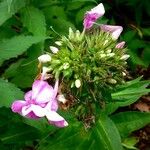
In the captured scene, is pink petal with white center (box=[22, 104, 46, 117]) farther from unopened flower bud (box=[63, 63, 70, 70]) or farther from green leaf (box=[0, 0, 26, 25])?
green leaf (box=[0, 0, 26, 25])

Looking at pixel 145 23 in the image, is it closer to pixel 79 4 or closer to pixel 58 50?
pixel 79 4

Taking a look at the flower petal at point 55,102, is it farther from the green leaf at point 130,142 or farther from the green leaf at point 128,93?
the green leaf at point 130,142

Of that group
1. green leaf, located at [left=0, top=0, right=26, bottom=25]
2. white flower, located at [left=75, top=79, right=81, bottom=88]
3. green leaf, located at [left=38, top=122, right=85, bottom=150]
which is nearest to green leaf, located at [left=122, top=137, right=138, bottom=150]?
green leaf, located at [left=38, top=122, right=85, bottom=150]

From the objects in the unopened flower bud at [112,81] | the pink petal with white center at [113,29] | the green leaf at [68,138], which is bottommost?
the green leaf at [68,138]

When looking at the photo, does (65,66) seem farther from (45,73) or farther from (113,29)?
(113,29)

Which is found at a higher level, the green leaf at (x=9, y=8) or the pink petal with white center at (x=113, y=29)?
the green leaf at (x=9, y=8)

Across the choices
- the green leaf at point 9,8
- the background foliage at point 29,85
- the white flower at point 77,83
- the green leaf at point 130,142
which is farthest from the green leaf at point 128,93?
the green leaf at point 130,142

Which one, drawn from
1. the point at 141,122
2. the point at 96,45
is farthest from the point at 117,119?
the point at 96,45
